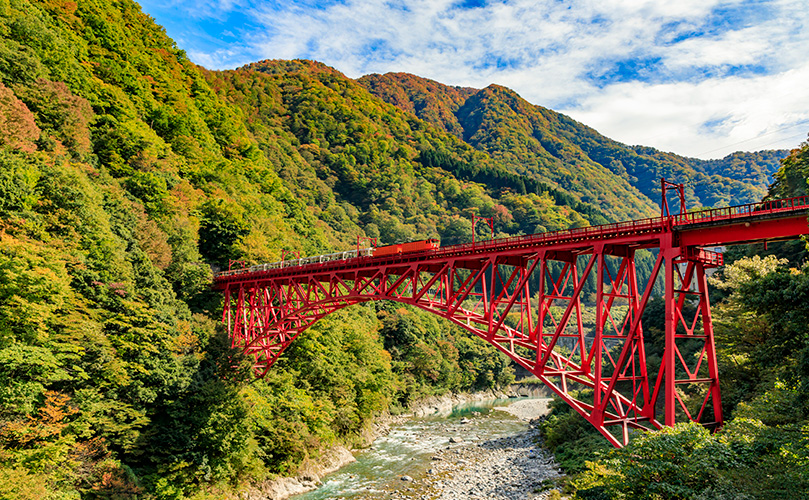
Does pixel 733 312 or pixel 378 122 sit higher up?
pixel 378 122

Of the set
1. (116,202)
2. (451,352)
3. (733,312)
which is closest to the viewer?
(733,312)

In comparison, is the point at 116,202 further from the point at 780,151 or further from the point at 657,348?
the point at 780,151

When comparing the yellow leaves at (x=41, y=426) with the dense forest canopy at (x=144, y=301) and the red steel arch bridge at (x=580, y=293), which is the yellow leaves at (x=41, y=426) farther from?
the red steel arch bridge at (x=580, y=293)

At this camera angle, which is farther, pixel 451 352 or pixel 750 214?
pixel 451 352

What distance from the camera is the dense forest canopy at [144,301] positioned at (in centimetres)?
1908

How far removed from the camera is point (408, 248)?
25406 millimetres

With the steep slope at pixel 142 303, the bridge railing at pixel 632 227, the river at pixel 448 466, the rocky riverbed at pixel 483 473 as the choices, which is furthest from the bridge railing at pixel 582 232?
the steep slope at pixel 142 303

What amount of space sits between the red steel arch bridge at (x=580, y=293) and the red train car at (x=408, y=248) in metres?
0.34

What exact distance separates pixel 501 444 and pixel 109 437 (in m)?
25.9

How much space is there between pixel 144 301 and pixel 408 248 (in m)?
14.6

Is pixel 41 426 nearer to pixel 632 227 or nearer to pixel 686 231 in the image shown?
pixel 632 227

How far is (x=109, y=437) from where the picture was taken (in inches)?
825

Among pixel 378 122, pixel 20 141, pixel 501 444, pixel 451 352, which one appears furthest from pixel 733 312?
pixel 378 122

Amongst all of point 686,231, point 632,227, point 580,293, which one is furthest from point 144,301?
point 686,231
